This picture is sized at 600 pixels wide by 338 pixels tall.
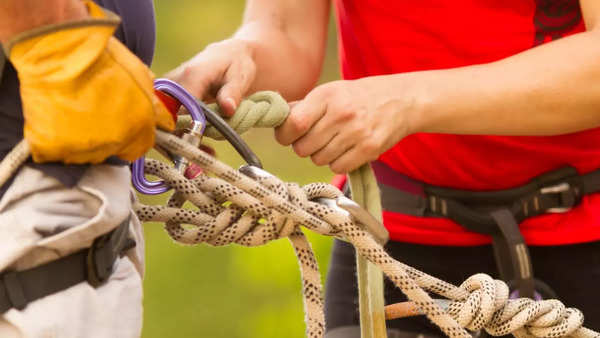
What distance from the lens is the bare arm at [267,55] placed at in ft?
3.81

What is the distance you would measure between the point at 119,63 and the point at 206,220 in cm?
26

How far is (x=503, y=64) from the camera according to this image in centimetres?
109

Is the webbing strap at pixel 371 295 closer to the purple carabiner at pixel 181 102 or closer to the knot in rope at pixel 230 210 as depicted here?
the knot in rope at pixel 230 210

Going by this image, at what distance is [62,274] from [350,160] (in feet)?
1.34

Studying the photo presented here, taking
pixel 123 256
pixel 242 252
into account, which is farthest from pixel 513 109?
pixel 242 252

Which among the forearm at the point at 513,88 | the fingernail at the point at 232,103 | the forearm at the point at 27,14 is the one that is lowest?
the fingernail at the point at 232,103

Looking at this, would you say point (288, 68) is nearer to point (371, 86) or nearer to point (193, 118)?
point (371, 86)

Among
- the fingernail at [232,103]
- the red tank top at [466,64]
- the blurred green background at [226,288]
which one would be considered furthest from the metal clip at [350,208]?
the blurred green background at [226,288]

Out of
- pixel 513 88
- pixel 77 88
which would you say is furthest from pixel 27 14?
pixel 513 88

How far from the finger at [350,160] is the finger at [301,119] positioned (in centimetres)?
5

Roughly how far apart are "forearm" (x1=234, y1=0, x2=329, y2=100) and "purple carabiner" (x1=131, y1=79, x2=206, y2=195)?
1.16 ft

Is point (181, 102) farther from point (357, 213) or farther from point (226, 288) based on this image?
point (226, 288)

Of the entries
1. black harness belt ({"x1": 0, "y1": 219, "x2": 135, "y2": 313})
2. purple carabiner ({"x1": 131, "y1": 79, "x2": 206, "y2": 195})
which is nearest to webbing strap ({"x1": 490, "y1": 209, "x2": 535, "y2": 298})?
purple carabiner ({"x1": 131, "y1": 79, "x2": 206, "y2": 195})

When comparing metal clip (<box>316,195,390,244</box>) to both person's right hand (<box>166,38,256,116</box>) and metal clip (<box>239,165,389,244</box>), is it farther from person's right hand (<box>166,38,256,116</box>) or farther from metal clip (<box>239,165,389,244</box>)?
person's right hand (<box>166,38,256,116</box>)
